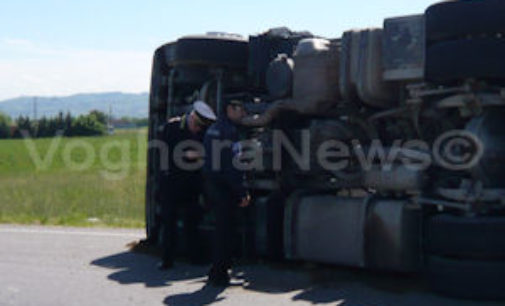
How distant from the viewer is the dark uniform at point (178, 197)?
25.7 ft

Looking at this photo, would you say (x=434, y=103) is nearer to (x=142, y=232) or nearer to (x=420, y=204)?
(x=420, y=204)

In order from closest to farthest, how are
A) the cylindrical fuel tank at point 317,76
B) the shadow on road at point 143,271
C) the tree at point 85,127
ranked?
1. the shadow on road at point 143,271
2. the cylindrical fuel tank at point 317,76
3. the tree at point 85,127

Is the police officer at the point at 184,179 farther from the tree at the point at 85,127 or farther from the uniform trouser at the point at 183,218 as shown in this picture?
the tree at the point at 85,127

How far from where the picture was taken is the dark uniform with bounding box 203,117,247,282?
23.0 ft

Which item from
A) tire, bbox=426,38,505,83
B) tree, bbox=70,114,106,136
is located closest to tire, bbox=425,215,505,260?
tire, bbox=426,38,505,83

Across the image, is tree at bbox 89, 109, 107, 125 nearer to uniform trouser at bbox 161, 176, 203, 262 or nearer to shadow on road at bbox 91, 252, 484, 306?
uniform trouser at bbox 161, 176, 203, 262

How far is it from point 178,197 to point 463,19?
3397 mm

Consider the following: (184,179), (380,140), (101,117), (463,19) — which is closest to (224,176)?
(184,179)

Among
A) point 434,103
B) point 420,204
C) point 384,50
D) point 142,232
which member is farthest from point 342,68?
point 142,232

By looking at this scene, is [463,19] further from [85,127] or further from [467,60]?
[85,127]

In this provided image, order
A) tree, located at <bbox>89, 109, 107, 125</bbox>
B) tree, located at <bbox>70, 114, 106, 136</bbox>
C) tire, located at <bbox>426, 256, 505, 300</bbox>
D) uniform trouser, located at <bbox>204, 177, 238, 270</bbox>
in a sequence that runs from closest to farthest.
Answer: tire, located at <bbox>426, 256, 505, 300</bbox>
uniform trouser, located at <bbox>204, 177, 238, 270</bbox>
tree, located at <bbox>70, 114, 106, 136</bbox>
tree, located at <bbox>89, 109, 107, 125</bbox>

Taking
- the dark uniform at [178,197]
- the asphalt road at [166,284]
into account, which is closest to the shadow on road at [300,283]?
the asphalt road at [166,284]

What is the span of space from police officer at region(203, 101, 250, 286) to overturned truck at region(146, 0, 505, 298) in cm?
66

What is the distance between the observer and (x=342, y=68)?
281 inches
